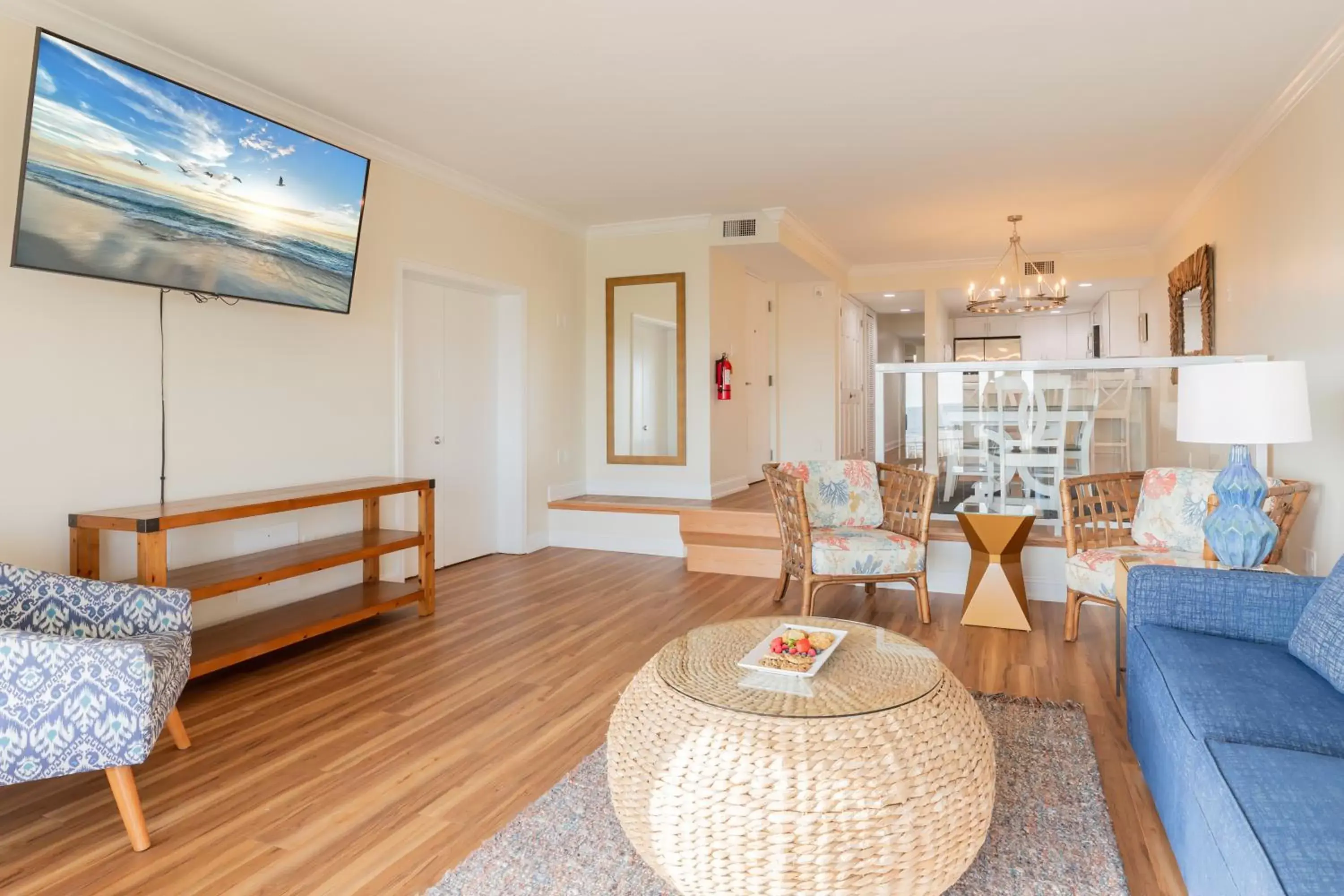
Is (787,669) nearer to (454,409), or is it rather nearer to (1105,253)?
(454,409)

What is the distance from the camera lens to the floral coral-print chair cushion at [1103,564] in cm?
327

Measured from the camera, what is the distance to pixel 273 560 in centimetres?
347

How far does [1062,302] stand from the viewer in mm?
6453

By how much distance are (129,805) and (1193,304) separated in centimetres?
687

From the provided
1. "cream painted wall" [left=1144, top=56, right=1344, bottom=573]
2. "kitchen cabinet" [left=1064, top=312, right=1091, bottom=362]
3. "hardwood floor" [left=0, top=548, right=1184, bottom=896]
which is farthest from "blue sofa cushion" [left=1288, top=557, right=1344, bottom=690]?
"kitchen cabinet" [left=1064, top=312, right=1091, bottom=362]

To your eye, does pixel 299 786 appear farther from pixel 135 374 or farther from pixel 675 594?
pixel 675 594

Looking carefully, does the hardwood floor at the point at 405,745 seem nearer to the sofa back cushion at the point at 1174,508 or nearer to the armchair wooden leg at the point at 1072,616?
the armchair wooden leg at the point at 1072,616

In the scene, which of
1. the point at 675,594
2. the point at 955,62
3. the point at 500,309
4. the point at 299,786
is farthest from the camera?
the point at 500,309

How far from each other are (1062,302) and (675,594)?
166 inches

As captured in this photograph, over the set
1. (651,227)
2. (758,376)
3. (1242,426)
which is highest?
(651,227)

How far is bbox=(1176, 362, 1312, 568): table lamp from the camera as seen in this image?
8.23 feet

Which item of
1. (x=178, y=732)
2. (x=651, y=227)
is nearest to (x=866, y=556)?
(x=178, y=732)

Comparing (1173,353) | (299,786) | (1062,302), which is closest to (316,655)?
(299,786)

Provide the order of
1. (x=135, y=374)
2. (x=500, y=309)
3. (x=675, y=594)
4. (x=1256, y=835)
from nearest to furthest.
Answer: (x=1256, y=835), (x=135, y=374), (x=675, y=594), (x=500, y=309)
